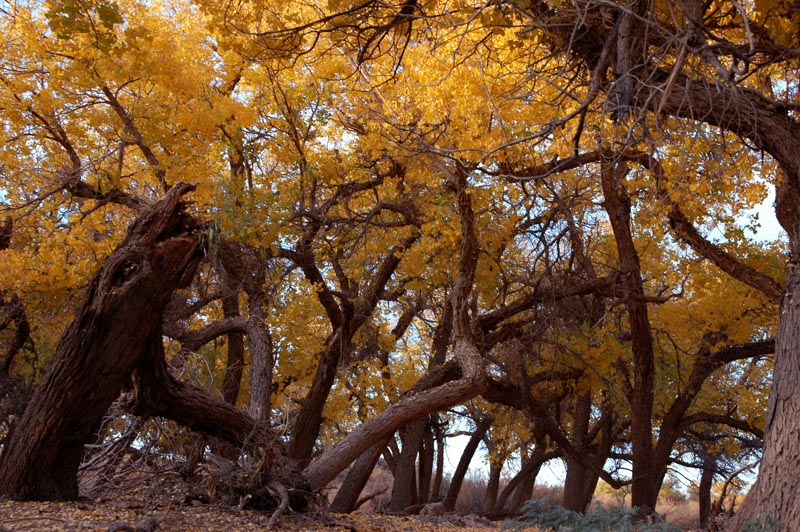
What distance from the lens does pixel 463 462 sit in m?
15.2

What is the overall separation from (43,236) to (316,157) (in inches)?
150

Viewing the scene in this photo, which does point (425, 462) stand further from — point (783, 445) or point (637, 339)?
point (783, 445)

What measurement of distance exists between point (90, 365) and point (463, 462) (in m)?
12.2

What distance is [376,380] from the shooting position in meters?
11.0

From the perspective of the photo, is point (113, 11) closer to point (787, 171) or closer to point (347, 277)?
point (787, 171)

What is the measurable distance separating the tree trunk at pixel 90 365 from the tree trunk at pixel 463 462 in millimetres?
10854

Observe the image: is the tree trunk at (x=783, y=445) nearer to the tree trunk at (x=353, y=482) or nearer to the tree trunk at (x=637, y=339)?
the tree trunk at (x=637, y=339)

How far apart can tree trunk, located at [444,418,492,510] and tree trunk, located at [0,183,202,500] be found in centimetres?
1085

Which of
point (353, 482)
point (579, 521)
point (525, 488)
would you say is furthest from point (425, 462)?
point (579, 521)

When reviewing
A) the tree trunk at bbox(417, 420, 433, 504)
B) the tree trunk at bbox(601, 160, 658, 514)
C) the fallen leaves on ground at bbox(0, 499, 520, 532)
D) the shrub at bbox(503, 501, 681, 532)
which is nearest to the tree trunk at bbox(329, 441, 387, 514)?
the tree trunk at bbox(601, 160, 658, 514)

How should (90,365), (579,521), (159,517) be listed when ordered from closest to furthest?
(579,521), (159,517), (90,365)

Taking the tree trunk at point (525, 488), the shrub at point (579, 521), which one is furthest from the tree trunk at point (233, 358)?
the tree trunk at point (525, 488)

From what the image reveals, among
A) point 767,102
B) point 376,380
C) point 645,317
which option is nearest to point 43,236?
point 376,380

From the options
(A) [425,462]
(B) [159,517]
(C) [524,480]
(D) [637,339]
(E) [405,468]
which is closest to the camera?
(B) [159,517]
